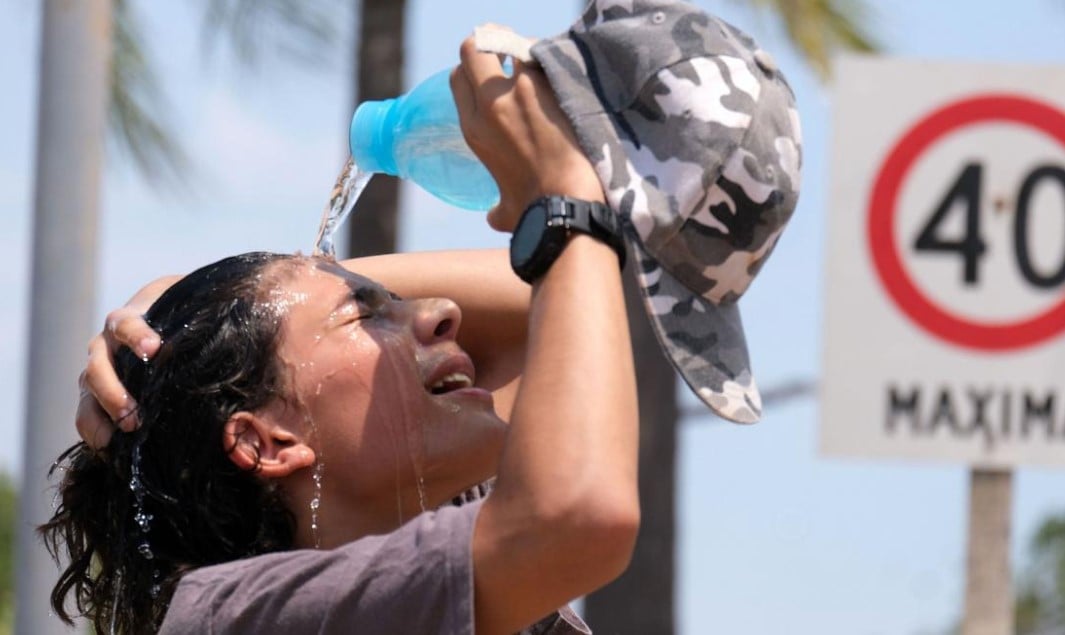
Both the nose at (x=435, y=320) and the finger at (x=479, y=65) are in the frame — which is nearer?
the finger at (x=479, y=65)

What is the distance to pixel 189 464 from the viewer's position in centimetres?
302

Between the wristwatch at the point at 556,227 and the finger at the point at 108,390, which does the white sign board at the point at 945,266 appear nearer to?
the finger at the point at 108,390

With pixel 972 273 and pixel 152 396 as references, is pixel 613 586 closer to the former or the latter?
pixel 972 273

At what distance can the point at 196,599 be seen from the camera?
2758 millimetres

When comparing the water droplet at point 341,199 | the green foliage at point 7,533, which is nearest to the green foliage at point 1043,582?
the green foliage at point 7,533

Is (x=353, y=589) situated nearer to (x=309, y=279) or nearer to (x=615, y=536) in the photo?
(x=615, y=536)

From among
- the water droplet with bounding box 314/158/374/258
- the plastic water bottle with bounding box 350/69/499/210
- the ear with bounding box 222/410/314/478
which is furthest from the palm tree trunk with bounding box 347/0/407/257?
the ear with bounding box 222/410/314/478

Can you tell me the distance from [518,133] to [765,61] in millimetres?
334

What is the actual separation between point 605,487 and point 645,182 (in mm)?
387

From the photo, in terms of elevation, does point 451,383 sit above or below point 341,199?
below

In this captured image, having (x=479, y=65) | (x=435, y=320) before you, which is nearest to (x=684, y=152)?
(x=479, y=65)

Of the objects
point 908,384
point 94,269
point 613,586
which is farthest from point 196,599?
point 613,586

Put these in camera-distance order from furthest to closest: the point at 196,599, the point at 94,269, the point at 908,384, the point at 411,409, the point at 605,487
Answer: the point at 908,384 < the point at 94,269 < the point at 411,409 < the point at 196,599 < the point at 605,487

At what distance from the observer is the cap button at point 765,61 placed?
279 centimetres
